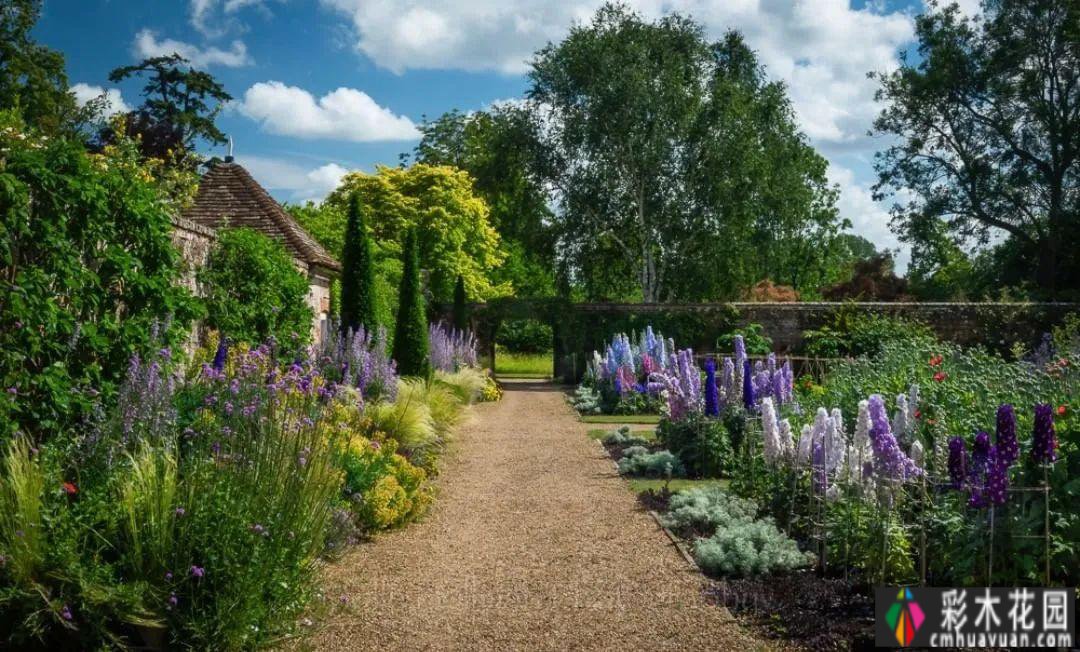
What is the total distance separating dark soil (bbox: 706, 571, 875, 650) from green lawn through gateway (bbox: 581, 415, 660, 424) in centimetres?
870

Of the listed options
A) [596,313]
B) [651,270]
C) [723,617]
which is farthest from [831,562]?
[651,270]

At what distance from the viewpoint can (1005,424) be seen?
4.39m

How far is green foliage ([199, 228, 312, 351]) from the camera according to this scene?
1059 cm

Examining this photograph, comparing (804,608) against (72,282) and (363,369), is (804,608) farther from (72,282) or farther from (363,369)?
(363,369)

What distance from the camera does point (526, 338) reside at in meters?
35.5

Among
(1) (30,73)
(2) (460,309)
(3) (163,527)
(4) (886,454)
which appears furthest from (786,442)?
(1) (30,73)

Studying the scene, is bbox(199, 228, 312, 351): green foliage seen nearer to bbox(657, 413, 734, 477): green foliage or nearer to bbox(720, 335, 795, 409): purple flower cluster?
bbox(657, 413, 734, 477): green foliage

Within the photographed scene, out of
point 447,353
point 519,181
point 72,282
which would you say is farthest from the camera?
point 519,181

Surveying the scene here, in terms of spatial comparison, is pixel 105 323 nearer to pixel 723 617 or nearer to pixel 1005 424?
pixel 723 617

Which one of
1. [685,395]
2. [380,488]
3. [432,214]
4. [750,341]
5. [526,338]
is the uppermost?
[432,214]

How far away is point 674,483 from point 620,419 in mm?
5867

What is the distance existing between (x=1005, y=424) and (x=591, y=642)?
7.32 feet

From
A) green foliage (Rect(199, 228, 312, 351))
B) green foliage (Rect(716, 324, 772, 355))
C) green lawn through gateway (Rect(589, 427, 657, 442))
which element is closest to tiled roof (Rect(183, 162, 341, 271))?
green foliage (Rect(199, 228, 312, 351))

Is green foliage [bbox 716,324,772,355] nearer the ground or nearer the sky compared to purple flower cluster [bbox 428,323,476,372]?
nearer the sky
